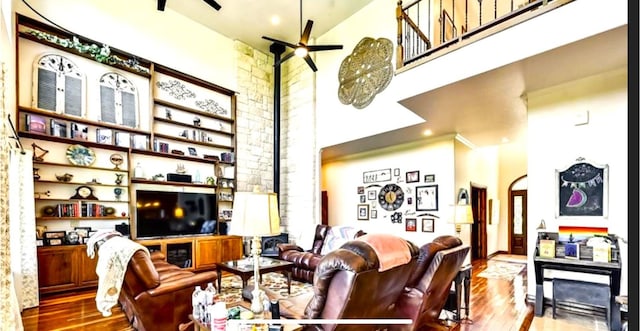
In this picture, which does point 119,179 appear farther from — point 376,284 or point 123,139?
point 376,284

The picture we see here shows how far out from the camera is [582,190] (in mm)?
3771

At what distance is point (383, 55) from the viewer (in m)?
5.94

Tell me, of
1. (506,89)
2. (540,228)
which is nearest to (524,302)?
(540,228)

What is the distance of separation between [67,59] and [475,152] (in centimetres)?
813

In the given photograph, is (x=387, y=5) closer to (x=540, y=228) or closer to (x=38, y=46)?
(x=540, y=228)

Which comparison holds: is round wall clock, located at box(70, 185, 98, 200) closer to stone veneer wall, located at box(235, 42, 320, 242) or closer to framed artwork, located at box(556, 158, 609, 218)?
stone veneer wall, located at box(235, 42, 320, 242)

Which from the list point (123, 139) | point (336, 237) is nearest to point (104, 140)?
point (123, 139)

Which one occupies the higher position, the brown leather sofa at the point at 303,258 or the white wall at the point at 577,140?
the white wall at the point at 577,140

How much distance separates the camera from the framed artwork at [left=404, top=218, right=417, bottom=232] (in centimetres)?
663

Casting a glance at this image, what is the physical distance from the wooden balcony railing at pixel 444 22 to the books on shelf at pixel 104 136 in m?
4.71

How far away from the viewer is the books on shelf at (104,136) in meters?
5.23

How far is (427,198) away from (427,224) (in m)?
0.51

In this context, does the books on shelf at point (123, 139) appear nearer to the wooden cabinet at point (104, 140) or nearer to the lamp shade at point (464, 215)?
the wooden cabinet at point (104, 140)

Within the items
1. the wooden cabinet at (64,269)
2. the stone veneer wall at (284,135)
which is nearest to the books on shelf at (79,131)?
the wooden cabinet at (64,269)
